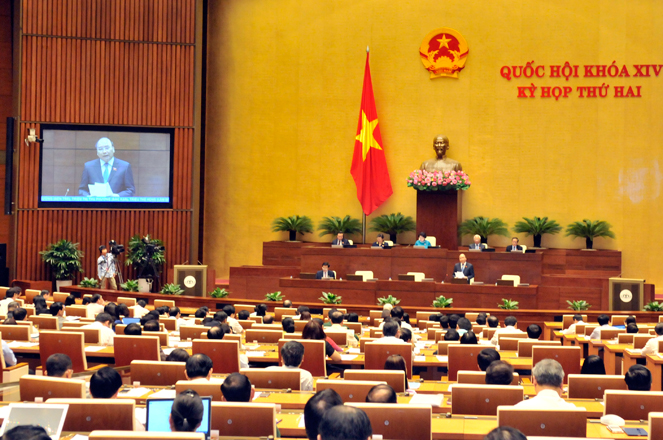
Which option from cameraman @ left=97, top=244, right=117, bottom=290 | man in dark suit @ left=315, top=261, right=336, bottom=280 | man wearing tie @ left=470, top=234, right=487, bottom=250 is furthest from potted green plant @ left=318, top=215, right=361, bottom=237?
cameraman @ left=97, top=244, right=117, bottom=290

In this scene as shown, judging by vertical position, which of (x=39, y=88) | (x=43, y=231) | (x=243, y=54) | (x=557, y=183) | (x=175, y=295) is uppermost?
(x=243, y=54)

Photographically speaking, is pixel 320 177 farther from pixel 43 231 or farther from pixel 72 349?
pixel 72 349

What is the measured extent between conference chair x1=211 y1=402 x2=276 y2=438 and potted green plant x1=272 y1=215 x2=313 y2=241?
39.9 feet

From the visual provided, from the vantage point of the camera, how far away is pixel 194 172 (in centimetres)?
1580

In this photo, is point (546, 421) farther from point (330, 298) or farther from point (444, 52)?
point (444, 52)

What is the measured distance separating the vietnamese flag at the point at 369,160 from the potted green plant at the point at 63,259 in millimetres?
6014

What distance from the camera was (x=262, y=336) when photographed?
7539 millimetres

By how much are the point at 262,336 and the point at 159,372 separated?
2.56 meters

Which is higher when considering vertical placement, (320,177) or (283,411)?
(320,177)

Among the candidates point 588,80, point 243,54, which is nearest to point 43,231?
point 243,54

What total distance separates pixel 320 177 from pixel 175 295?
190 inches

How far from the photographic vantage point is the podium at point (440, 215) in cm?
1466

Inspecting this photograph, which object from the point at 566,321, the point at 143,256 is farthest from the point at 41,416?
the point at 143,256

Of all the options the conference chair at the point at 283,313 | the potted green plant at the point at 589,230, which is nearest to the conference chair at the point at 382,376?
the conference chair at the point at 283,313
